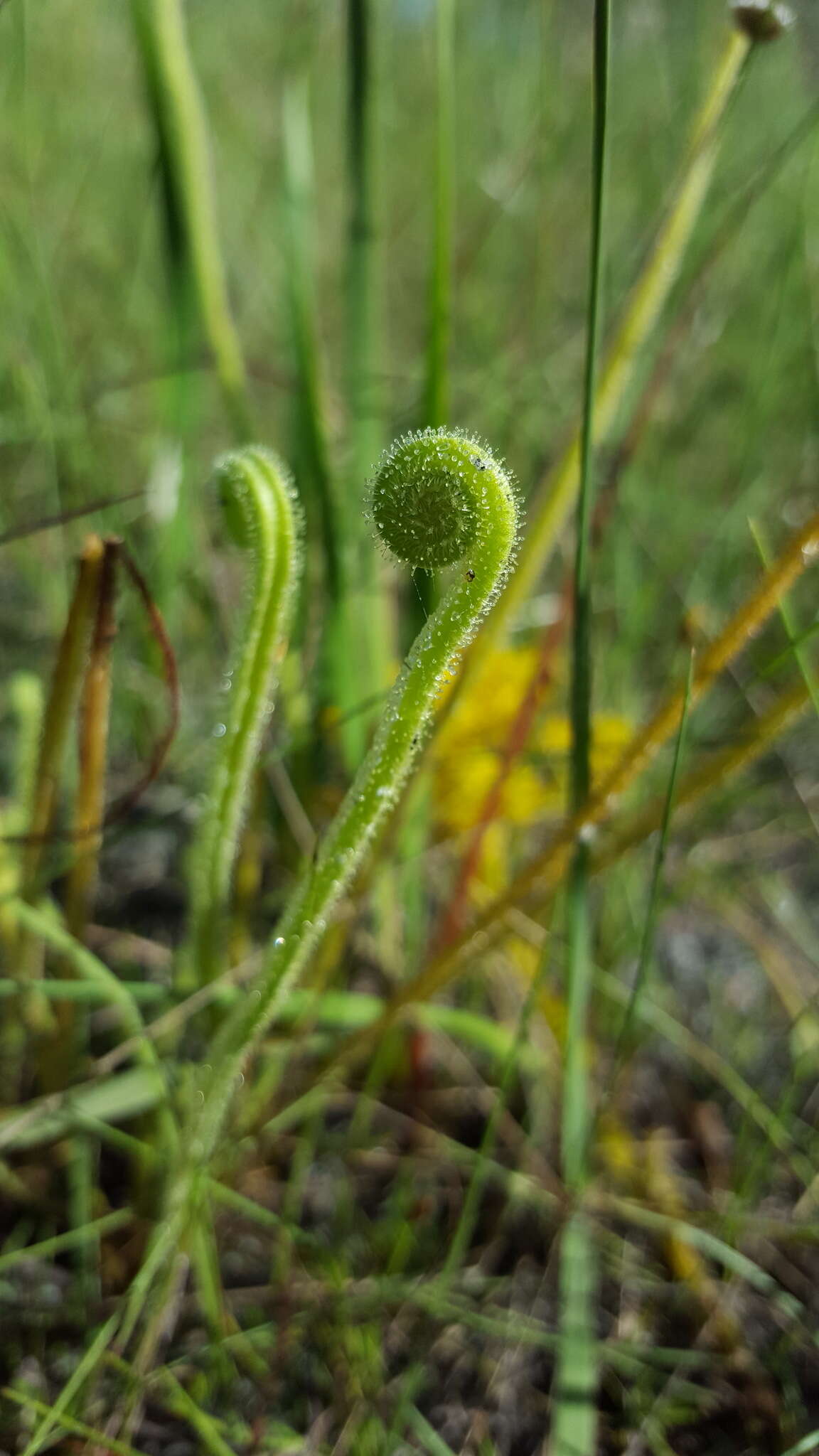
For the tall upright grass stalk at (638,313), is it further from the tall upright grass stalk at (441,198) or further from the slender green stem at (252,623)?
the slender green stem at (252,623)

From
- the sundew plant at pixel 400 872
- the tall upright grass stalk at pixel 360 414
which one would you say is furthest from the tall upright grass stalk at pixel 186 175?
the tall upright grass stalk at pixel 360 414

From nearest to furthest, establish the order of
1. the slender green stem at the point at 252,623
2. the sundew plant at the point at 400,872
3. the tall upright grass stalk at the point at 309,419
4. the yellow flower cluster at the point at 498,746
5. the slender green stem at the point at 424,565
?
1. the slender green stem at the point at 424,565
2. the slender green stem at the point at 252,623
3. the sundew plant at the point at 400,872
4. the tall upright grass stalk at the point at 309,419
5. the yellow flower cluster at the point at 498,746

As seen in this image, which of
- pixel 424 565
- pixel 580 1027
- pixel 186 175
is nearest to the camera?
pixel 424 565

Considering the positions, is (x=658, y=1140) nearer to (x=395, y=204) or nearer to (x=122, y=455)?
(x=122, y=455)

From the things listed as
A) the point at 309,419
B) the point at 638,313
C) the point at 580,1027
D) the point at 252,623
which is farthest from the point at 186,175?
the point at 580,1027

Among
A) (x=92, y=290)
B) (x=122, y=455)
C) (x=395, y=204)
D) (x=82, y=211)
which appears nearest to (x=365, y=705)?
(x=122, y=455)

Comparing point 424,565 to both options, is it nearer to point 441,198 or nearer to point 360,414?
point 441,198

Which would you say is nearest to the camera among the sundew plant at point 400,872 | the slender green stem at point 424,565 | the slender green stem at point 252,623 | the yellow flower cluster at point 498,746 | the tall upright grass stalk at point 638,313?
the slender green stem at point 424,565

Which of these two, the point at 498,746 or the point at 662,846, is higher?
the point at 498,746
